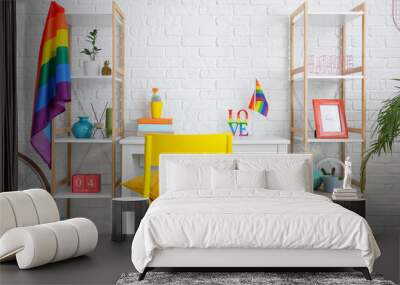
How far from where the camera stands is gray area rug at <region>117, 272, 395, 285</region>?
420 cm

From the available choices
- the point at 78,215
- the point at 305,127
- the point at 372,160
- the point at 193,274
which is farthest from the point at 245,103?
the point at 193,274

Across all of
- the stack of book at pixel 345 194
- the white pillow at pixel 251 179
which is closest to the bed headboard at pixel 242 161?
the white pillow at pixel 251 179

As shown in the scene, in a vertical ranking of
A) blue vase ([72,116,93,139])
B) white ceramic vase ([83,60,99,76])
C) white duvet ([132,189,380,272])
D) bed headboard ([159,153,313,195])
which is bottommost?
white duvet ([132,189,380,272])

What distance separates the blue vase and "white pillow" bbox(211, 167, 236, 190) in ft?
4.97

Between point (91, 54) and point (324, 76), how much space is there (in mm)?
2203

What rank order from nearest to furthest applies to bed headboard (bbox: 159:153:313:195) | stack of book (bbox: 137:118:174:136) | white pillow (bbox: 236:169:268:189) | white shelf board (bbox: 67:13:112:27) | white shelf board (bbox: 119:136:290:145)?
1. white pillow (bbox: 236:169:268:189)
2. bed headboard (bbox: 159:153:313:195)
3. white shelf board (bbox: 119:136:290:145)
4. white shelf board (bbox: 67:13:112:27)
5. stack of book (bbox: 137:118:174:136)

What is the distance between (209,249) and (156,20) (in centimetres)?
306

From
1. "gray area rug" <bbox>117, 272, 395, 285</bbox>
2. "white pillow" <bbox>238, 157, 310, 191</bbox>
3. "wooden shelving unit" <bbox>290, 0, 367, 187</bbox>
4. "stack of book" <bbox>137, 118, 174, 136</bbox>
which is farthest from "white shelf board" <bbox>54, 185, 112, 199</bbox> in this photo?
"wooden shelving unit" <bbox>290, 0, 367, 187</bbox>

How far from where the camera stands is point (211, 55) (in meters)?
6.66

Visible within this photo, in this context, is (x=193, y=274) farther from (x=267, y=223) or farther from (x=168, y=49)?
(x=168, y=49)

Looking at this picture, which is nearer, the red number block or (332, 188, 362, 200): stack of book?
(332, 188, 362, 200): stack of book

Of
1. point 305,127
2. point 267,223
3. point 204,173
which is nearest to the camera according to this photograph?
point 267,223

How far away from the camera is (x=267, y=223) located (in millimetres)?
4188

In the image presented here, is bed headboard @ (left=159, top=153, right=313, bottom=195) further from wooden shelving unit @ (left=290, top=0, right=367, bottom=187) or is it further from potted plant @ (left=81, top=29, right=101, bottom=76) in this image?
potted plant @ (left=81, top=29, right=101, bottom=76)
